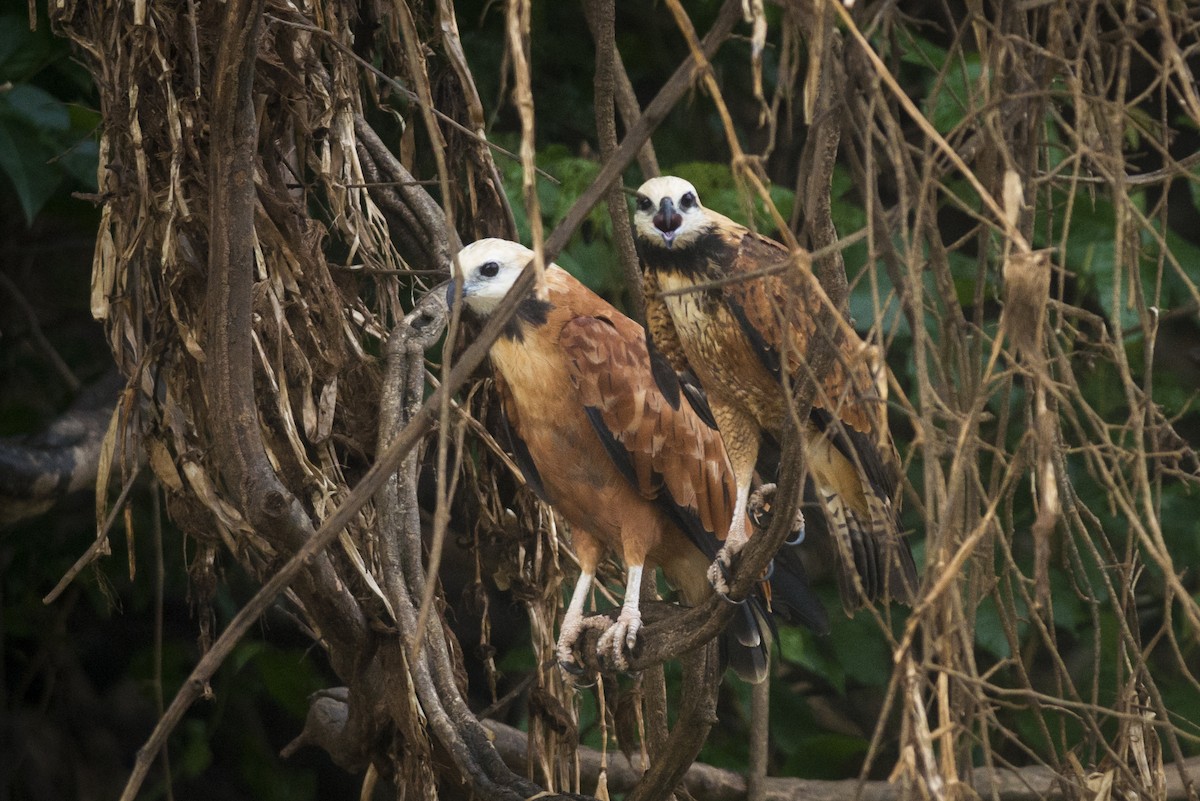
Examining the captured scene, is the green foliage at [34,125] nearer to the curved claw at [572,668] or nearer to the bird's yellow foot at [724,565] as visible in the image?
the curved claw at [572,668]

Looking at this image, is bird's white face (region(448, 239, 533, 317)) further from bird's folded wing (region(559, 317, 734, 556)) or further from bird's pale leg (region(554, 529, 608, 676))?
bird's pale leg (region(554, 529, 608, 676))

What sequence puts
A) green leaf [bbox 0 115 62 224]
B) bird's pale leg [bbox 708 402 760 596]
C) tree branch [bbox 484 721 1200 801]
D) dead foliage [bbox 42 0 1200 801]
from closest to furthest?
dead foliage [bbox 42 0 1200 801] → bird's pale leg [bbox 708 402 760 596] → green leaf [bbox 0 115 62 224] → tree branch [bbox 484 721 1200 801]

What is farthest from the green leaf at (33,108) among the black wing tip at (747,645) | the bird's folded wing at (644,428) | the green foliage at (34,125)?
the black wing tip at (747,645)

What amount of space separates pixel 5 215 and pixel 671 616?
265 centimetres

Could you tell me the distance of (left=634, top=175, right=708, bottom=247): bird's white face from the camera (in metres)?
2.09

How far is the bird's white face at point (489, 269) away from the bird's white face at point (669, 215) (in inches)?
Result: 8.2

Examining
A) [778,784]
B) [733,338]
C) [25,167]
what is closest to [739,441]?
[733,338]

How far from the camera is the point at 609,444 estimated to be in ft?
7.38

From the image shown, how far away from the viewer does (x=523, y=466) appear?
2383 mm

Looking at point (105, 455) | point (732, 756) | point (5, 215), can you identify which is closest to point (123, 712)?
point (5, 215)

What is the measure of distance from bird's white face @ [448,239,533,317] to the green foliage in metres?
1.17

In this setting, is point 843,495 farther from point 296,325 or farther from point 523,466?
point 296,325

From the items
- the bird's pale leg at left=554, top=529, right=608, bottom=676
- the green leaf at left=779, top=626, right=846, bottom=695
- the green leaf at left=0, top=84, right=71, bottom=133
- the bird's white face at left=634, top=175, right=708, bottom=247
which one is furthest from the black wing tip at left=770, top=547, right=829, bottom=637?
the green leaf at left=0, top=84, right=71, bottom=133

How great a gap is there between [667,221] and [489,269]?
0.31 meters
